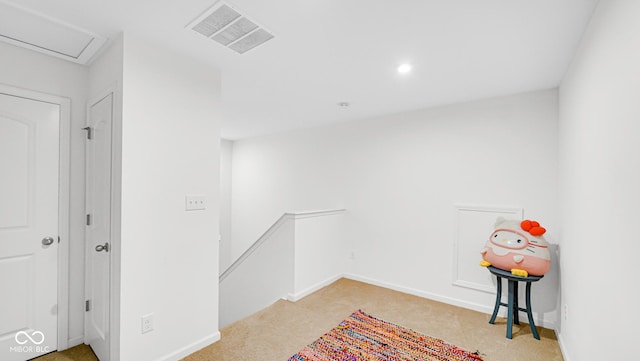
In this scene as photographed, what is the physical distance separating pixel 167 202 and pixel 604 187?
101 inches

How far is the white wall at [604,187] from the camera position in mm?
1085

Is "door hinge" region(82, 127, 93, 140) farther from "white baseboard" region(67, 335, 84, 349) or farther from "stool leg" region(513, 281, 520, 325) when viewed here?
"stool leg" region(513, 281, 520, 325)

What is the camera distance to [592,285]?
155cm

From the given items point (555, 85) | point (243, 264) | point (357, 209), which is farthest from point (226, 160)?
point (555, 85)

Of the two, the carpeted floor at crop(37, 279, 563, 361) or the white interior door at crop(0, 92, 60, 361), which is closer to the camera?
the white interior door at crop(0, 92, 60, 361)

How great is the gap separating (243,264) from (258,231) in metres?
1.61

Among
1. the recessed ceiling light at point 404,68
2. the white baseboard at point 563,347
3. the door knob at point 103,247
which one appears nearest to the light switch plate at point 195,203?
the door knob at point 103,247

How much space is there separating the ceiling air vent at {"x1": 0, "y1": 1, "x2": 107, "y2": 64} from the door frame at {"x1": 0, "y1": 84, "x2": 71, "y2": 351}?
36cm

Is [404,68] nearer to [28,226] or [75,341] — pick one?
[28,226]

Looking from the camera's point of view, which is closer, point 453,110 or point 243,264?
point 453,110

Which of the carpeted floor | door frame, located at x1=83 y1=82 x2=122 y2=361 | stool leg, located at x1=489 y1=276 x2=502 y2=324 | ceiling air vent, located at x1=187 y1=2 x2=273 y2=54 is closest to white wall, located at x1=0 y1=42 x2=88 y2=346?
the carpeted floor

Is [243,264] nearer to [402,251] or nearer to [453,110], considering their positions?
[402,251]

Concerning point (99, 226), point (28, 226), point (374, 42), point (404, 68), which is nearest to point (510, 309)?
point (404, 68)

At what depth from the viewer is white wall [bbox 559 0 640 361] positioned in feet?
3.56
